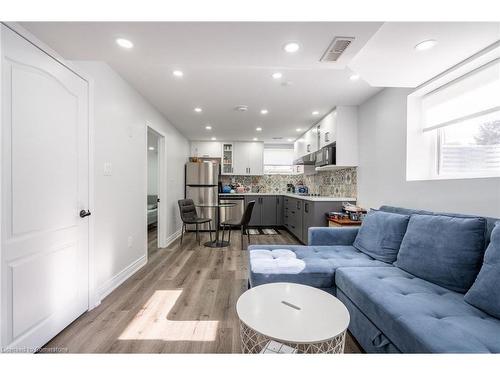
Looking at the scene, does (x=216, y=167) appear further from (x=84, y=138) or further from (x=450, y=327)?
(x=450, y=327)

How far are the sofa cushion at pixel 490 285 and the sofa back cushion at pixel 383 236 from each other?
0.68 metres

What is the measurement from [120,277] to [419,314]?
2727 mm

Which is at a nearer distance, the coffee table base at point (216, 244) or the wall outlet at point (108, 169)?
the wall outlet at point (108, 169)

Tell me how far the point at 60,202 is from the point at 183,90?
1.90 meters

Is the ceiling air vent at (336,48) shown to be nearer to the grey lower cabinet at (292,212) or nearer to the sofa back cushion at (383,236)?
the sofa back cushion at (383,236)

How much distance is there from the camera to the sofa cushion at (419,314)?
0.94 metres

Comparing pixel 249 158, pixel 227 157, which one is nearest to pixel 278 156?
pixel 249 158

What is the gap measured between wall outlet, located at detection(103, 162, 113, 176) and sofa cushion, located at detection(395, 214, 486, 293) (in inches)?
110

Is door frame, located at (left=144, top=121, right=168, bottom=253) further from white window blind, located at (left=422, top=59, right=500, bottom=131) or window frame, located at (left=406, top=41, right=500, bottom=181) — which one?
white window blind, located at (left=422, top=59, right=500, bottom=131)

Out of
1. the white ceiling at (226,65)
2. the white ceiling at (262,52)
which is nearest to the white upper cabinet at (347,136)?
the white ceiling at (226,65)

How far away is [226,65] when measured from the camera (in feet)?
5.92

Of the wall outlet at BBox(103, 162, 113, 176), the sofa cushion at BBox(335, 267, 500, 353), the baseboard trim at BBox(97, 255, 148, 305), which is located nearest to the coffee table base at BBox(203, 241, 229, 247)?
the baseboard trim at BBox(97, 255, 148, 305)

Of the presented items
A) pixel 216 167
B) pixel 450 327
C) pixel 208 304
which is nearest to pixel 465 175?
pixel 450 327

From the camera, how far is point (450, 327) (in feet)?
3.32
